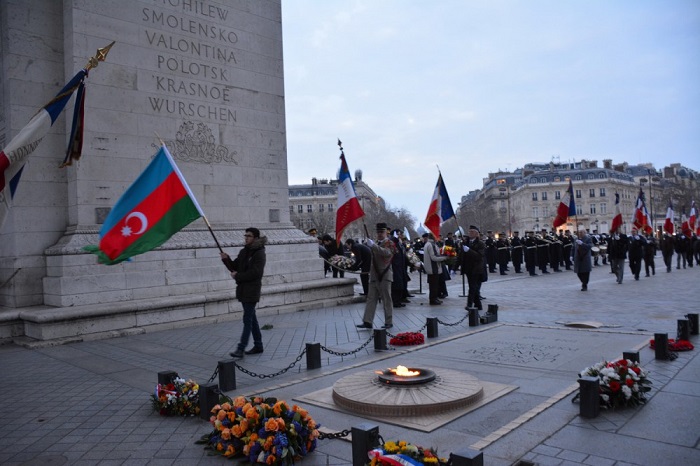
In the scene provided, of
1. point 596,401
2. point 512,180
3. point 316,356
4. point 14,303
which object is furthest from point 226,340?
point 512,180

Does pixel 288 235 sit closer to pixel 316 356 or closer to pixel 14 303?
pixel 14 303

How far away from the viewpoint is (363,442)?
13.4 ft

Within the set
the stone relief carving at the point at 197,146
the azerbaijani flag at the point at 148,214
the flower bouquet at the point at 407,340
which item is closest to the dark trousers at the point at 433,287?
the flower bouquet at the point at 407,340

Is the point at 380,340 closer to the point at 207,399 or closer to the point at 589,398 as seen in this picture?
the point at 207,399

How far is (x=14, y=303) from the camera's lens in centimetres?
1111

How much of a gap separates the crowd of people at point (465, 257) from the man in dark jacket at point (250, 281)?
2.89m

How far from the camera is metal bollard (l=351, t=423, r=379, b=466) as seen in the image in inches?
160

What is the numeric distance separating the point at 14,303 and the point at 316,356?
23.8ft

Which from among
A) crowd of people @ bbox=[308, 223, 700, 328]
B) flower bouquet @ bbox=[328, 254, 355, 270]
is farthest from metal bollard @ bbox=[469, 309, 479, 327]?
flower bouquet @ bbox=[328, 254, 355, 270]

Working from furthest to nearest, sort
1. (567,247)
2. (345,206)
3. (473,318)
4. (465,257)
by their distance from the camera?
1. (567,247)
2. (465,257)
3. (345,206)
4. (473,318)

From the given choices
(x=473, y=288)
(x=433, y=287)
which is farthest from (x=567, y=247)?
(x=473, y=288)

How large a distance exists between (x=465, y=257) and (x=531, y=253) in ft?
45.7

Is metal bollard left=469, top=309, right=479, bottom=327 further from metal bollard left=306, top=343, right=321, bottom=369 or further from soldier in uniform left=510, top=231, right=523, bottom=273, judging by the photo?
soldier in uniform left=510, top=231, right=523, bottom=273

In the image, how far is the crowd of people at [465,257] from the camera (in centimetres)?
1125
